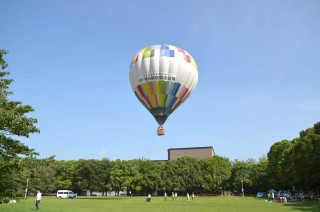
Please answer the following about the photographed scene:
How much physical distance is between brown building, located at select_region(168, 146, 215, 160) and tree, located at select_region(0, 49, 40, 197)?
111849mm

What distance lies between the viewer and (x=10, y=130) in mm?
15750

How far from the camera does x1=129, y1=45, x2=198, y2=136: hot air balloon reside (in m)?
34.9

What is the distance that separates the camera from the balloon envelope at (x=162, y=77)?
115 feet

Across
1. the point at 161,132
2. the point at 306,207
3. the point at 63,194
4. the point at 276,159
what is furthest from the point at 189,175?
the point at 306,207

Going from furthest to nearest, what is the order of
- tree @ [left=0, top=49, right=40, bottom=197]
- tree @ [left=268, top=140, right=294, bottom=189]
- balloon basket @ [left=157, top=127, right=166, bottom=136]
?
tree @ [left=268, top=140, right=294, bottom=189], balloon basket @ [left=157, top=127, right=166, bottom=136], tree @ [left=0, top=49, right=40, bottom=197]

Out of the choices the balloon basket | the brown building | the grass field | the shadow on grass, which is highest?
the brown building

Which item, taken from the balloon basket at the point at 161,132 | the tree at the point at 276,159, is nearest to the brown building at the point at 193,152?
the tree at the point at 276,159

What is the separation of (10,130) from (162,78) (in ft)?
69.0

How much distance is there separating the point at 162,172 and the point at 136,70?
57.0 m

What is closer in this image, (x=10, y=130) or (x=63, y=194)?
(x=10, y=130)

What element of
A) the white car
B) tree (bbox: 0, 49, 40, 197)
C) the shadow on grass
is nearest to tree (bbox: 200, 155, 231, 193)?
the white car

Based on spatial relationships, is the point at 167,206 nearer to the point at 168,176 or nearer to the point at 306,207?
the point at 306,207

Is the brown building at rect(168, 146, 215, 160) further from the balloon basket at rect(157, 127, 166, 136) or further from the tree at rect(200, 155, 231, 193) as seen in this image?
the balloon basket at rect(157, 127, 166, 136)

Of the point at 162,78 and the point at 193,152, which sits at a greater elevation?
the point at 193,152
